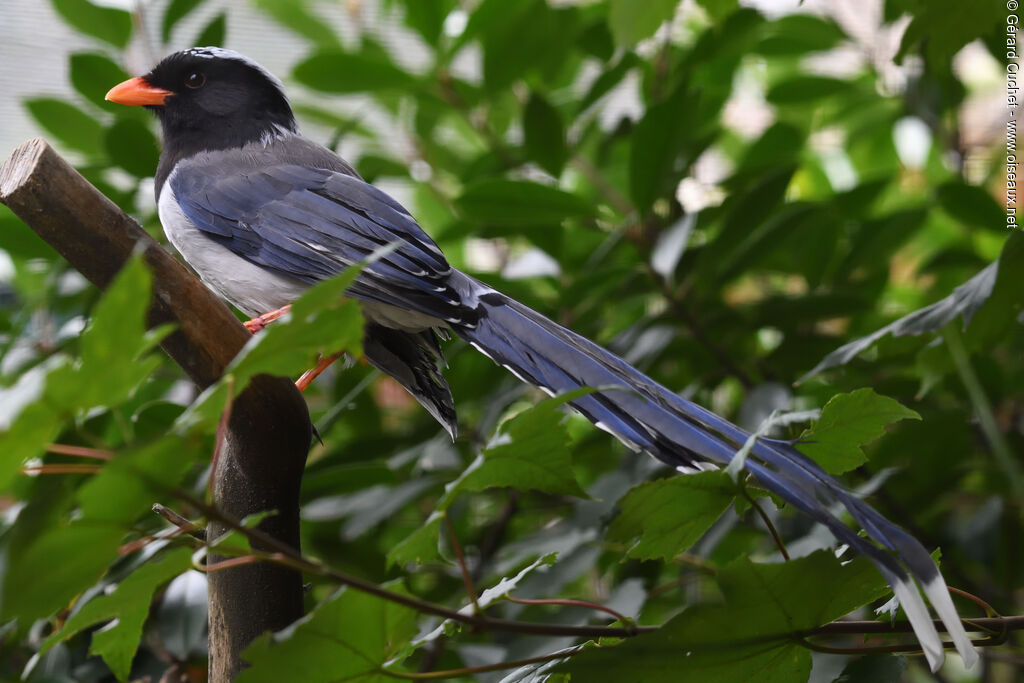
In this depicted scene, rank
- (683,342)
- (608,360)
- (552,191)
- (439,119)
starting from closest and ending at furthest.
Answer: (608,360) → (552,191) → (683,342) → (439,119)

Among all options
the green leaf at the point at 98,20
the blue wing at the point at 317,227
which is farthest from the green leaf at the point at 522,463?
the green leaf at the point at 98,20

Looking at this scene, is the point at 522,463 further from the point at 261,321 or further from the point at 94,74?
the point at 94,74

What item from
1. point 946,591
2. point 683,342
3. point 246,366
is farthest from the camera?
point 683,342

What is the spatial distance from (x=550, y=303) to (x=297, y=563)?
136 centimetres

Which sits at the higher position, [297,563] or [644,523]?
[297,563]

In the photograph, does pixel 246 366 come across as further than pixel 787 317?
No

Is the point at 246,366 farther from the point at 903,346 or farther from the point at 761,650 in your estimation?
the point at 903,346

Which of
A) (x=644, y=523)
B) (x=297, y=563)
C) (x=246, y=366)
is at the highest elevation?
(x=246, y=366)

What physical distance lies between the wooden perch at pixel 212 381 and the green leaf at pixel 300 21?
156 centimetres

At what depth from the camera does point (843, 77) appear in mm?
2449

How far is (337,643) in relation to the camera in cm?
68

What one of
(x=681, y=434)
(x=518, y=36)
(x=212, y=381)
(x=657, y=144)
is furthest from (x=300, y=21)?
(x=681, y=434)

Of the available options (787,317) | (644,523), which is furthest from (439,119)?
(644,523)

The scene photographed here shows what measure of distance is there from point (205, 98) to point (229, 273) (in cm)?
52
